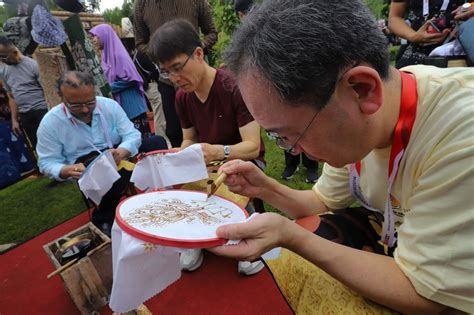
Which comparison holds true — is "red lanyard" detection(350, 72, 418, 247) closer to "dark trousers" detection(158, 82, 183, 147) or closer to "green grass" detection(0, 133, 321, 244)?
"green grass" detection(0, 133, 321, 244)

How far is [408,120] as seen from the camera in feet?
2.80

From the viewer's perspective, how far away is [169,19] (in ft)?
9.58

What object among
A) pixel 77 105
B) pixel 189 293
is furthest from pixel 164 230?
pixel 77 105

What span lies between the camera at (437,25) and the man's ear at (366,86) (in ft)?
5.20

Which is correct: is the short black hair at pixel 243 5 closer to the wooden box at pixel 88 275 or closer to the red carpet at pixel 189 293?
the red carpet at pixel 189 293

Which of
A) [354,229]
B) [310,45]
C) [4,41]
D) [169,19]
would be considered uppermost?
[4,41]

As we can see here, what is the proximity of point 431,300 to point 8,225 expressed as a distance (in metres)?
3.78

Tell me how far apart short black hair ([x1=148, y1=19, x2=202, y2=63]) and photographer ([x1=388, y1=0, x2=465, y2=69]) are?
4.69ft

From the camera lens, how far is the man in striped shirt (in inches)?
114

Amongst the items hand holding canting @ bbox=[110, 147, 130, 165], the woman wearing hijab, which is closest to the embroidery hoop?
hand holding canting @ bbox=[110, 147, 130, 165]

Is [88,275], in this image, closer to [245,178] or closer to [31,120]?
[245,178]

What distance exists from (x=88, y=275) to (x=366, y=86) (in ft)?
6.02

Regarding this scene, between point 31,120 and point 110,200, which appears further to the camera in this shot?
point 31,120

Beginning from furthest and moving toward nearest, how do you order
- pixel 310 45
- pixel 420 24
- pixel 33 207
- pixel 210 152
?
pixel 33 207 < pixel 420 24 < pixel 210 152 < pixel 310 45
